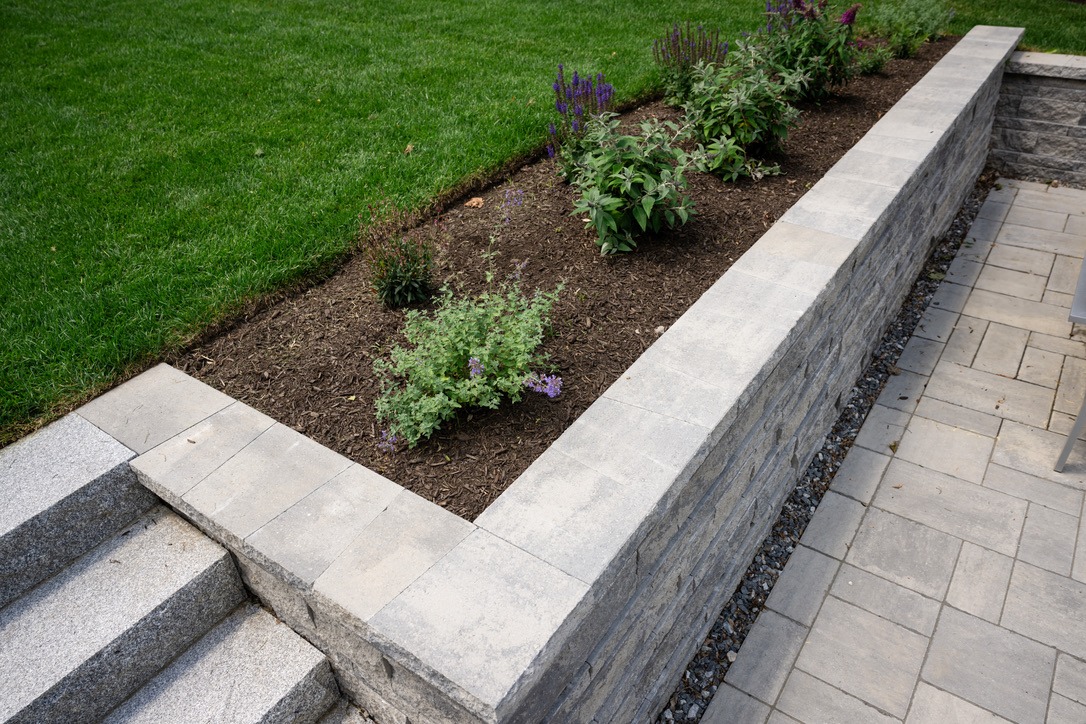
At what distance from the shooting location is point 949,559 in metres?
3.05

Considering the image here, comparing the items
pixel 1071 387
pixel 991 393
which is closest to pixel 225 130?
pixel 991 393

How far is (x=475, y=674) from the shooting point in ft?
5.36

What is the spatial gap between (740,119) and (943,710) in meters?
2.94

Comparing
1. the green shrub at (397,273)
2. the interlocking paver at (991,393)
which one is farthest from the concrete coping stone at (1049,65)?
the green shrub at (397,273)

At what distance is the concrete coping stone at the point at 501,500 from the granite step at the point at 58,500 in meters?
0.09

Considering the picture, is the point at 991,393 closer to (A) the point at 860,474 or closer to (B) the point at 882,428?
(B) the point at 882,428

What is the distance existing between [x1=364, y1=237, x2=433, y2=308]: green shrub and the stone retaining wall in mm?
4996

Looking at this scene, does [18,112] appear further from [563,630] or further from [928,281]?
[928,281]

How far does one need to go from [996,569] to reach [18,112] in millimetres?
6301

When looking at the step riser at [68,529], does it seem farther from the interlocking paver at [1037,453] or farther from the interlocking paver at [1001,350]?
the interlocking paver at [1001,350]

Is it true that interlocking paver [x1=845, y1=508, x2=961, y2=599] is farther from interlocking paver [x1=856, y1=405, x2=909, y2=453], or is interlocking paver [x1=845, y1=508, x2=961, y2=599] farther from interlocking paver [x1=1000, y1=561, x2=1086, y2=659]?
interlocking paver [x1=856, y1=405, x2=909, y2=453]

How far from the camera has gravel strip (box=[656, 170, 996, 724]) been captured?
270 cm

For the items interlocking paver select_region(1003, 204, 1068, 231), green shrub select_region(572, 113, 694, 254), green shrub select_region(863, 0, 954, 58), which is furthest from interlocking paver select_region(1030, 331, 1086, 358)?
green shrub select_region(863, 0, 954, 58)

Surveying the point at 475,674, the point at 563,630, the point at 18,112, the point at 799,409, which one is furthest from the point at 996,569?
the point at 18,112
